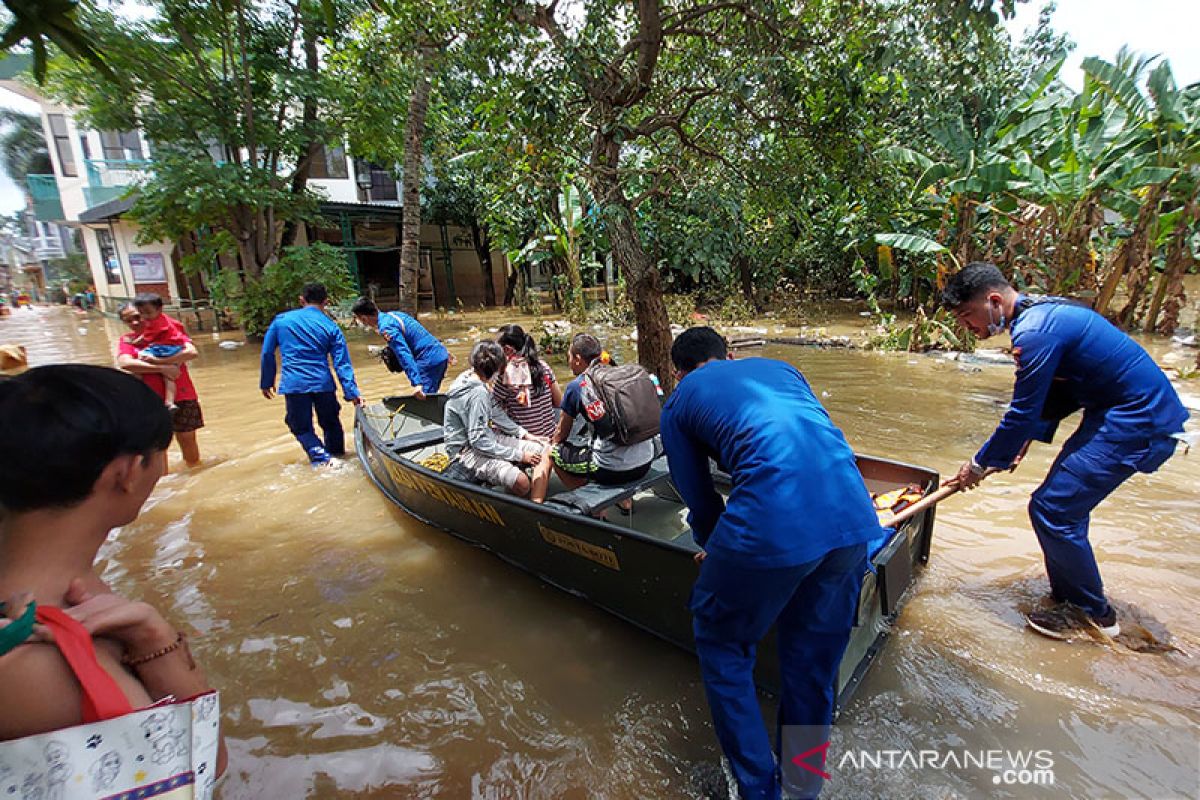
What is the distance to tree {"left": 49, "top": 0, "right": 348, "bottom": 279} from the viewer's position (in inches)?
453

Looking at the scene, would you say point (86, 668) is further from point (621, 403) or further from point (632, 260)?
point (632, 260)

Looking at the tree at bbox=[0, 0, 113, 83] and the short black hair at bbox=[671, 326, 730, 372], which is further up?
the tree at bbox=[0, 0, 113, 83]

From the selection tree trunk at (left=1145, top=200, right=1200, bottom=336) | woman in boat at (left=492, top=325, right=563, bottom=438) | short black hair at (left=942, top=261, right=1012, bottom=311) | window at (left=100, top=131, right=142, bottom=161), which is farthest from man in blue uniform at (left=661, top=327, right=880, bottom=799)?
window at (left=100, top=131, right=142, bottom=161)

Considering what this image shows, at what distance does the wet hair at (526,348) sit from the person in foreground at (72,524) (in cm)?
321

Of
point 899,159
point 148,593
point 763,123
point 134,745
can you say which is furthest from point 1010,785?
point 899,159

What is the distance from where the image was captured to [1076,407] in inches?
115

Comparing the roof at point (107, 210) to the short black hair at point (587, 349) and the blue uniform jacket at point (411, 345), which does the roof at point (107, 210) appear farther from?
the short black hair at point (587, 349)

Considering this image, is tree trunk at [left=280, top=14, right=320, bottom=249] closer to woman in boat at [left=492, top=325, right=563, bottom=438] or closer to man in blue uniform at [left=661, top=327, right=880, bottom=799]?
woman in boat at [left=492, top=325, right=563, bottom=438]

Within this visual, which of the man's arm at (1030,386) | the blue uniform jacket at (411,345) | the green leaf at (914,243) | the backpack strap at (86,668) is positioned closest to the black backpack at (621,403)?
the man's arm at (1030,386)

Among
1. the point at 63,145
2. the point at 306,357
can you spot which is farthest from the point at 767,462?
the point at 63,145

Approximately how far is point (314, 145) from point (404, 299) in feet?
21.8

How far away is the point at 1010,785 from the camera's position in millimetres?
2297

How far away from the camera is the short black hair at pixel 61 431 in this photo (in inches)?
38.8

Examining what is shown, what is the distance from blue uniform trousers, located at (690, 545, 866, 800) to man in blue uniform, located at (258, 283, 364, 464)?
446cm
